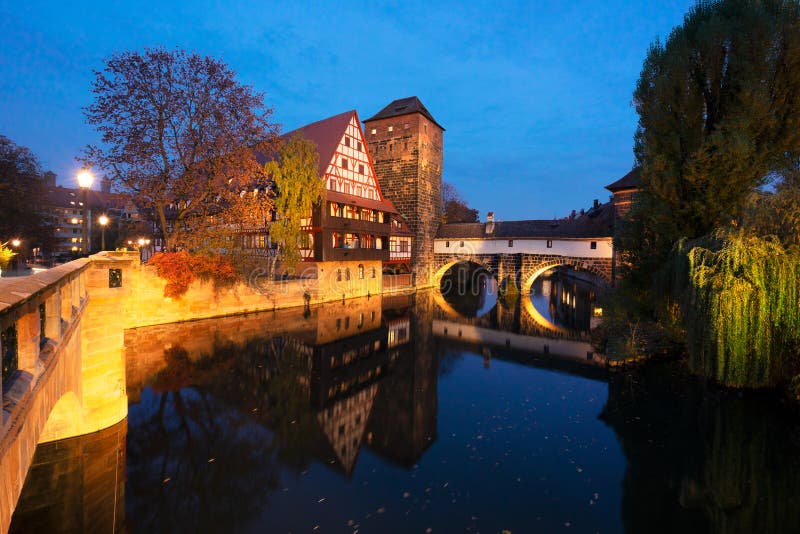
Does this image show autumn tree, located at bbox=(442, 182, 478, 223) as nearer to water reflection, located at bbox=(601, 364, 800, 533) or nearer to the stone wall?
the stone wall

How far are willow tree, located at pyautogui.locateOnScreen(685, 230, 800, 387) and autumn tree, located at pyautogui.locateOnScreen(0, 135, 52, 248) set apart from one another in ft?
106

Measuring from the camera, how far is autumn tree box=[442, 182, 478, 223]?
5025 centimetres

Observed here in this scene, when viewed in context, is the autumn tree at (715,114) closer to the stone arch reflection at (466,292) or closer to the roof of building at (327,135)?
the stone arch reflection at (466,292)

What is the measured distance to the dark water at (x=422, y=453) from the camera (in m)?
5.40

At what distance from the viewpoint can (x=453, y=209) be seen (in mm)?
51125

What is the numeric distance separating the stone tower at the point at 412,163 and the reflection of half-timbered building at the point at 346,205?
3.48 meters

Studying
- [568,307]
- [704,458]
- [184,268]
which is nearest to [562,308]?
[568,307]

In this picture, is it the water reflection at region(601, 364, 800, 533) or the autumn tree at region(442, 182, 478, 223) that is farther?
the autumn tree at region(442, 182, 478, 223)

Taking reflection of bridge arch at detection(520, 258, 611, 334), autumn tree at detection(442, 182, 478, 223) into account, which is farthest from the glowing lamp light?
autumn tree at detection(442, 182, 478, 223)

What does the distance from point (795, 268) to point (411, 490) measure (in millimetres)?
8848

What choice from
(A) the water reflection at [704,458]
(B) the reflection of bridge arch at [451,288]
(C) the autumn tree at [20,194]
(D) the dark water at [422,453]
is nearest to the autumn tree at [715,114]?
(A) the water reflection at [704,458]

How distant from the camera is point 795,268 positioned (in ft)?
24.9

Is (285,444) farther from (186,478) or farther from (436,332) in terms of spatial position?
(436,332)

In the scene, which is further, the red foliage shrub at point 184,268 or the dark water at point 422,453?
the red foliage shrub at point 184,268
